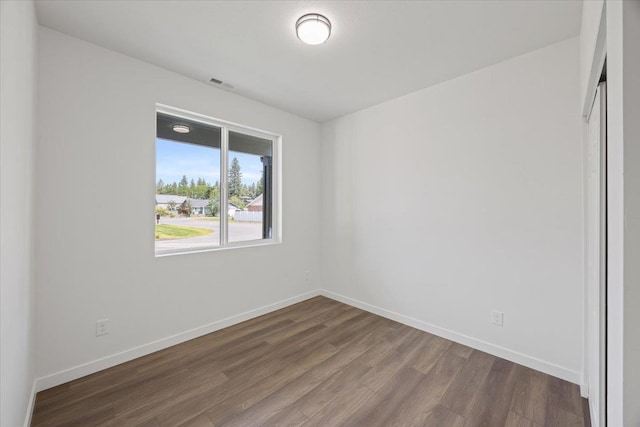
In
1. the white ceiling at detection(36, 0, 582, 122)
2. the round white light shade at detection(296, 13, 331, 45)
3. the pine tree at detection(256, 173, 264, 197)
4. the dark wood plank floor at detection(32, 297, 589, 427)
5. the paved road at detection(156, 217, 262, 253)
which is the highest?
the white ceiling at detection(36, 0, 582, 122)

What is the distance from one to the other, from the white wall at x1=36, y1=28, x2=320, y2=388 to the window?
0.19 m

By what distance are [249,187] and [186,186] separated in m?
0.80

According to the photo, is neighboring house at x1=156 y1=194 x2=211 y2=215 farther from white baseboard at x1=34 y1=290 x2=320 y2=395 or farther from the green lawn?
white baseboard at x1=34 y1=290 x2=320 y2=395

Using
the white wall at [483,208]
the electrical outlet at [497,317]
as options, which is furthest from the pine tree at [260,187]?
the electrical outlet at [497,317]

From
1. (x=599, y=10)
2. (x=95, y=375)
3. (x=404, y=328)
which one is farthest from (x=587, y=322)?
(x=95, y=375)

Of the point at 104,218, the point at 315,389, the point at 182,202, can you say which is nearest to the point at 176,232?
the point at 182,202

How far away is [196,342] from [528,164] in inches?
139

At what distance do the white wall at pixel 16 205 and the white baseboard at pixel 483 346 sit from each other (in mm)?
3088

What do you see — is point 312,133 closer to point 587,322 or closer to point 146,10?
point 146,10

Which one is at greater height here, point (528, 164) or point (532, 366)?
point (528, 164)

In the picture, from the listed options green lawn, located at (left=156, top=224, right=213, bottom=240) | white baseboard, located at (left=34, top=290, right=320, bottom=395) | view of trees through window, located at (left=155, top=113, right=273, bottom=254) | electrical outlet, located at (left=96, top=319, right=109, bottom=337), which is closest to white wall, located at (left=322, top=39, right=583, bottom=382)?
view of trees through window, located at (left=155, top=113, right=273, bottom=254)

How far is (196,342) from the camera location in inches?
105

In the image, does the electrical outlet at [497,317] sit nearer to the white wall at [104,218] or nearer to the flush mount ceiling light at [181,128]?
the white wall at [104,218]

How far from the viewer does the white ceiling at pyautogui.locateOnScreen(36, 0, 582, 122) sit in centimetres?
179
